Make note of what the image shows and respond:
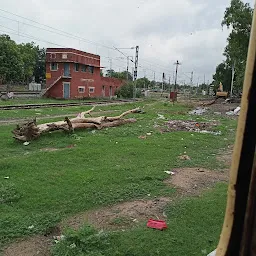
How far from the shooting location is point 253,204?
33.1 inches

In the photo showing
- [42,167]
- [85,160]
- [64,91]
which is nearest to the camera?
[42,167]

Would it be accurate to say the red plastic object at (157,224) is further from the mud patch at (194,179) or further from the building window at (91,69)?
the building window at (91,69)

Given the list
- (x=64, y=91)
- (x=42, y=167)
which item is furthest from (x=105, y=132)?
(x=64, y=91)

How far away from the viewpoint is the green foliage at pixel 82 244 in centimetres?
370

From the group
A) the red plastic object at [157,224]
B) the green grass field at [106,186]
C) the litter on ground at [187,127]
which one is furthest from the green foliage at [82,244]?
the litter on ground at [187,127]

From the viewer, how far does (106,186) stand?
5.94 m

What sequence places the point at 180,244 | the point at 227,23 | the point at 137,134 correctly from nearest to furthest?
the point at 180,244 → the point at 137,134 → the point at 227,23

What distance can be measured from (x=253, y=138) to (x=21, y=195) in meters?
5.19

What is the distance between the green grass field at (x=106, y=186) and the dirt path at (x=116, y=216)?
145 millimetres

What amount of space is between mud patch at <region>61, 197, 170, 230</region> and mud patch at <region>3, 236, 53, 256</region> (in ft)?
1.44

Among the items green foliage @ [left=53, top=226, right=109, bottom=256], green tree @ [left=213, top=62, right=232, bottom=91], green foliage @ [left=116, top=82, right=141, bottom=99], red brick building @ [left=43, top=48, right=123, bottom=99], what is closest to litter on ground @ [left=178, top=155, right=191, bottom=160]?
green foliage @ [left=53, top=226, right=109, bottom=256]

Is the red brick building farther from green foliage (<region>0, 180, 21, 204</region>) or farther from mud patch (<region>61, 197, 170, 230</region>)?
mud patch (<region>61, 197, 170, 230</region>)

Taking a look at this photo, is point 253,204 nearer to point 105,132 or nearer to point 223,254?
point 223,254

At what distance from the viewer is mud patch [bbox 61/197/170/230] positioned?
14.8 ft
